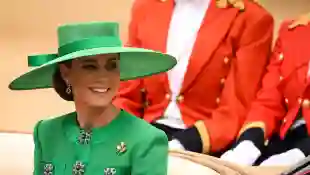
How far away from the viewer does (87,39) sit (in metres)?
0.93

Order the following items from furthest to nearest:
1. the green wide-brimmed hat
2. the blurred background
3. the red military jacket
→ the blurred background
the red military jacket
the green wide-brimmed hat

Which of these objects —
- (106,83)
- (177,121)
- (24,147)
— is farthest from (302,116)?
(106,83)

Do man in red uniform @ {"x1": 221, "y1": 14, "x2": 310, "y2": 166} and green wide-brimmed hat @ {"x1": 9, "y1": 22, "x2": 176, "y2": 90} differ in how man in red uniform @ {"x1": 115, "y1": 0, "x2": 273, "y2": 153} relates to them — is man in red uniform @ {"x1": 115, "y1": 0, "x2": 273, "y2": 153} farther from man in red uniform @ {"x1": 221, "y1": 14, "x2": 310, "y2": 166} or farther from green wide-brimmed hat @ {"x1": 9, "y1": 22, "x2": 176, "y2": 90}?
green wide-brimmed hat @ {"x1": 9, "y1": 22, "x2": 176, "y2": 90}

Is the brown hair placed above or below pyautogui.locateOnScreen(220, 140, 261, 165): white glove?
above

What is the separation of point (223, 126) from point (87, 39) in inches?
26.0

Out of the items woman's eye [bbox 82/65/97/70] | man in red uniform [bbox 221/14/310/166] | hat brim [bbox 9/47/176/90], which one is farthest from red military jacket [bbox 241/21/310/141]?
woman's eye [bbox 82/65/97/70]

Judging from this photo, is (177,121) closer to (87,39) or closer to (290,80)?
(290,80)

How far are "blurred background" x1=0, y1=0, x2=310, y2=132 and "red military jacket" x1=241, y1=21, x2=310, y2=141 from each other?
2.08 feet

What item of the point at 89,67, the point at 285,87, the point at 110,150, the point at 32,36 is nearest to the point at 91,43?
the point at 89,67

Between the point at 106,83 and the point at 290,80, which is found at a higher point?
the point at 106,83

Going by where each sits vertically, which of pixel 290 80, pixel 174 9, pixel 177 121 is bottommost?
pixel 177 121

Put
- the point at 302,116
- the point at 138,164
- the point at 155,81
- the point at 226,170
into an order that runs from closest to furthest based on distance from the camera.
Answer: the point at 138,164 < the point at 226,170 < the point at 302,116 < the point at 155,81

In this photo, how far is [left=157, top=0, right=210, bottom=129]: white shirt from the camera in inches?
62.4

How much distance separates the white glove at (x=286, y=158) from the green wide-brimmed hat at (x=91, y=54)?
479 millimetres
